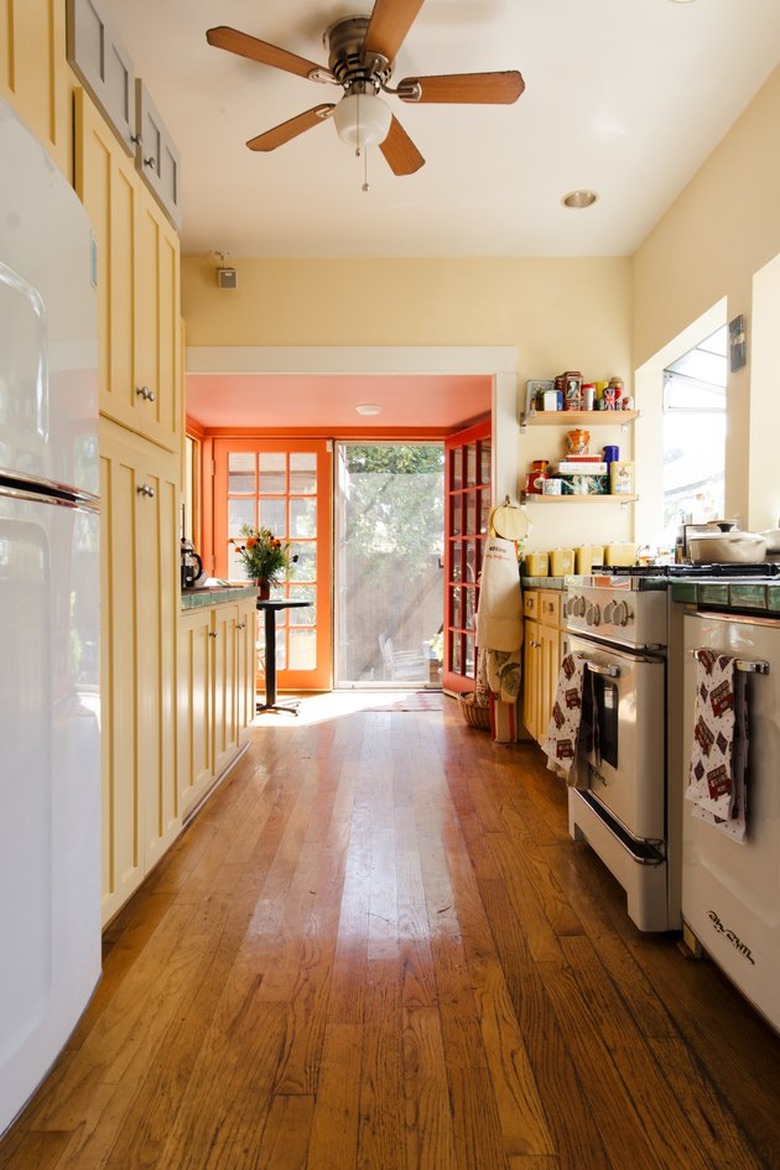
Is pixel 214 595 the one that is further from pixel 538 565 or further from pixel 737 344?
pixel 737 344

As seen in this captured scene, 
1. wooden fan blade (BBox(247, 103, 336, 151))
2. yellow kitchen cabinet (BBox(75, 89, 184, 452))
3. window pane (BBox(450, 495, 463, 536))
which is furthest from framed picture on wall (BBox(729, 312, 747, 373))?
window pane (BBox(450, 495, 463, 536))

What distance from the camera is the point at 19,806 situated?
95cm

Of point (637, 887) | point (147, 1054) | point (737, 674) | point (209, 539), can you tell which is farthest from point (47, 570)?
point (209, 539)

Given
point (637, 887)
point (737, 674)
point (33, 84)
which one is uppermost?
point (33, 84)

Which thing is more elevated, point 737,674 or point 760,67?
point 760,67

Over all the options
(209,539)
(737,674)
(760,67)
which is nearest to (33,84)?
(737,674)

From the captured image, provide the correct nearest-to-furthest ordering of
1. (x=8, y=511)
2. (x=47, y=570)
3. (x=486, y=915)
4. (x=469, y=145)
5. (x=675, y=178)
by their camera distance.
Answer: (x=8, y=511) < (x=47, y=570) < (x=486, y=915) < (x=469, y=145) < (x=675, y=178)

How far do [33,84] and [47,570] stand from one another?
3.33 feet

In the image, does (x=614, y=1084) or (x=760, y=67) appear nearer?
(x=614, y=1084)

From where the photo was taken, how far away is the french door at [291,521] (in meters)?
5.54

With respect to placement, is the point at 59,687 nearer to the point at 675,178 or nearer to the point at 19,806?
the point at 19,806

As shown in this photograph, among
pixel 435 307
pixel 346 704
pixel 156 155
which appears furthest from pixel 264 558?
pixel 156 155

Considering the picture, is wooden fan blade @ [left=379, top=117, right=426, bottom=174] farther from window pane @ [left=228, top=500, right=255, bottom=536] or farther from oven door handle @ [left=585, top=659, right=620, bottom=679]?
window pane @ [left=228, top=500, right=255, bottom=536]

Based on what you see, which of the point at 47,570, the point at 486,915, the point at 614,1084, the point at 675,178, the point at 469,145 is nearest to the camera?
the point at 47,570
